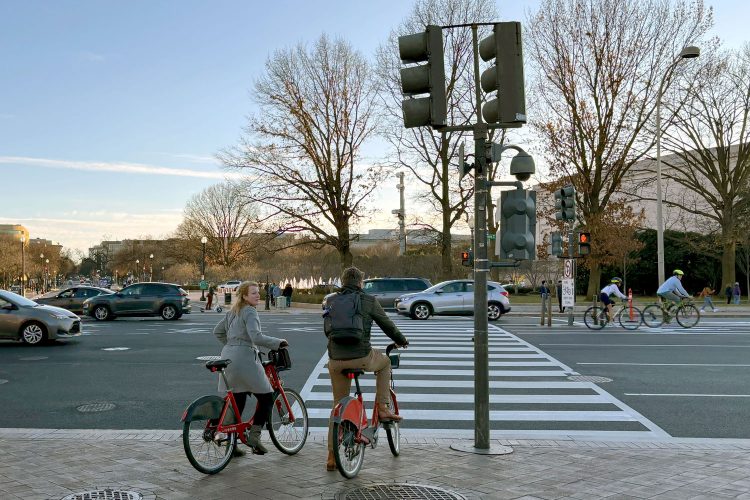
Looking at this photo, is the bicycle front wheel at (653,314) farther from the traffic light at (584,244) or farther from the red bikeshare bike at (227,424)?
the red bikeshare bike at (227,424)

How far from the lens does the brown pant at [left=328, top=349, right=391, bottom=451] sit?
21.5 feet

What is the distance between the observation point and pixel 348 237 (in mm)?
44625

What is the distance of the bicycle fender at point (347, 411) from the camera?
6.12m

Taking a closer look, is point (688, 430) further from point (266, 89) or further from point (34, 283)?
point (34, 283)

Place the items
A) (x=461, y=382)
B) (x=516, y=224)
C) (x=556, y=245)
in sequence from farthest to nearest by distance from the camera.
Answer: (x=556, y=245), (x=461, y=382), (x=516, y=224)

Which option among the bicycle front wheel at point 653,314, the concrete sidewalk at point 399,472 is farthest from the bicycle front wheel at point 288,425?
the bicycle front wheel at point 653,314

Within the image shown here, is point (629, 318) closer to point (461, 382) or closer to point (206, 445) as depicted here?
point (461, 382)

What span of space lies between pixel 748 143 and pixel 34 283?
99430 millimetres

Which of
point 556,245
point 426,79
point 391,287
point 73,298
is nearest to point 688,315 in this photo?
point 556,245

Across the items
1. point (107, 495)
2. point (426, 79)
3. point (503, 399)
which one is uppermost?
point (426, 79)

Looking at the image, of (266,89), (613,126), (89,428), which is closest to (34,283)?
(266,89)

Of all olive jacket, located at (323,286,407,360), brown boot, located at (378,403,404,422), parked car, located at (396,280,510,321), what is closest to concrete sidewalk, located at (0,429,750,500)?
brown boot, located at (378,403,404,422)

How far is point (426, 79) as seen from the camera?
23.9ft

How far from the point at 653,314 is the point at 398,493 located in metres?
20.4
